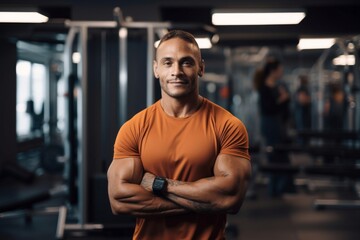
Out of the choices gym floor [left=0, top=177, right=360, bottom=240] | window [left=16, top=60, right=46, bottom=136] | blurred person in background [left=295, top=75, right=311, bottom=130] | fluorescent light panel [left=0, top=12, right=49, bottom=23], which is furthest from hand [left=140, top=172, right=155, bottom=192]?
window [left=16, top=60, right=46, bottom=136]

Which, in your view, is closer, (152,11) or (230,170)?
(230,170)

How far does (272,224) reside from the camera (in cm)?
329

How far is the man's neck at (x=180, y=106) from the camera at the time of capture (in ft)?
3.49

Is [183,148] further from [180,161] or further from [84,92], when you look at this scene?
[84,92]

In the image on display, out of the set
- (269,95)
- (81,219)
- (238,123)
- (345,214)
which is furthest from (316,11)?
(238,123)

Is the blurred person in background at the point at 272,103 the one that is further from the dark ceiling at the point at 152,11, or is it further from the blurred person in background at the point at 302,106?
the blurred person in background at the point at 302,106

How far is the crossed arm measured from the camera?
3.34ft

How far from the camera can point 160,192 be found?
1026 mm

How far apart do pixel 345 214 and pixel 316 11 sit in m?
4.37

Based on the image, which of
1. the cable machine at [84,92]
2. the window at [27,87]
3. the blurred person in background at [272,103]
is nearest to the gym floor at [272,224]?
the cable machine at [84,92]

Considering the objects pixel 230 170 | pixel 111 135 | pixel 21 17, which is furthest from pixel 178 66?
pixel 21 17

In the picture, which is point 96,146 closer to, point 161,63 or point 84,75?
point 84,75

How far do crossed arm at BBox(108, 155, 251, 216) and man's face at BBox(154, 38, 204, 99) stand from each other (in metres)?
0.18

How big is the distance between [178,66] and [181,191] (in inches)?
11.3
